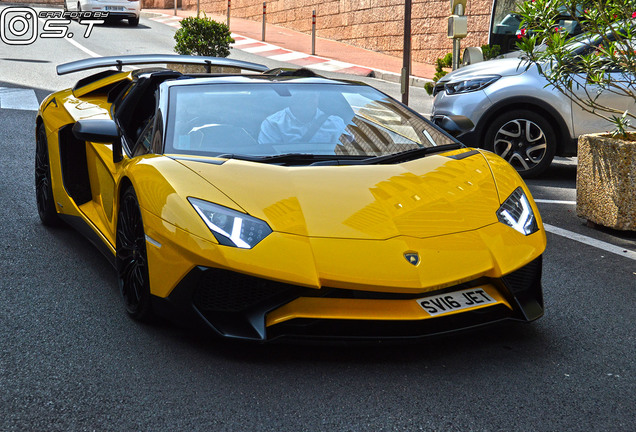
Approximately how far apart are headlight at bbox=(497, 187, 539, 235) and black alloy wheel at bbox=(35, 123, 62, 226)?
3.11 metres

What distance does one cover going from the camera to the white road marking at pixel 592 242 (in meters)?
5.52

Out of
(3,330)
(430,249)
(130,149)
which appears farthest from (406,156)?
(3,330)

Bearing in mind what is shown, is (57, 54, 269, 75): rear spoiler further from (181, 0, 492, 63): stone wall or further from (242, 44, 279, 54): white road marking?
(242, 44, 279, 54): white road marking

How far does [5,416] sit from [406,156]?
219cm

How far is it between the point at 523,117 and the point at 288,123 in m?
4.37

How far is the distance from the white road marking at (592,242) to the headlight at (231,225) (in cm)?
300

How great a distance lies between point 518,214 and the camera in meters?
3.85

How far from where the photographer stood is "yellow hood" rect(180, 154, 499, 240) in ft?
11.4

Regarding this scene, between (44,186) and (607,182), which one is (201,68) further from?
(607,182)

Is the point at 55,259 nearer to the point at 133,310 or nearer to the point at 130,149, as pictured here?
the point at 130,149

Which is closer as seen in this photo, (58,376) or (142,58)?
(58,376)

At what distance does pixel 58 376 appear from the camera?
3312 mm

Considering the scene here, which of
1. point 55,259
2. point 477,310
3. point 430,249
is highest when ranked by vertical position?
point 430,249

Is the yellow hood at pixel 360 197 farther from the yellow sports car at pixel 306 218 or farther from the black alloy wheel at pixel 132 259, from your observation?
the black alloy wheel at pixel 132 259
